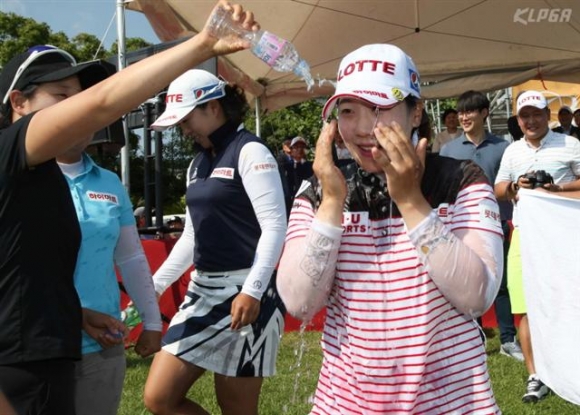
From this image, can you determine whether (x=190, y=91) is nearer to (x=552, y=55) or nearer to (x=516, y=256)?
(x=516, y=256)

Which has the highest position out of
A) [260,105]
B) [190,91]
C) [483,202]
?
[260,105]

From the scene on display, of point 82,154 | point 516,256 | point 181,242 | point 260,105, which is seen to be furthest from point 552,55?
point 82,154

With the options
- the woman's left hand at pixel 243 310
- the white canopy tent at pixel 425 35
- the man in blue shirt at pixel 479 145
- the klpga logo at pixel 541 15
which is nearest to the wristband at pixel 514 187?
the man in blue shirt at pixel 479 145

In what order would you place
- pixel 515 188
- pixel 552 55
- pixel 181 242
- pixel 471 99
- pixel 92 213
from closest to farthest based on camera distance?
pixel 92 213 → pixel 181 242 → pixel 515 188 → pixel 471 99 → pixel 552 55

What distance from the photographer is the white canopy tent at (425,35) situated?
37.5 feet

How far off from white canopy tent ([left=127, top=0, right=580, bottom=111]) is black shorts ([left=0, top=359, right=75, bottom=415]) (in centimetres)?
873

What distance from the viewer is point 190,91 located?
3990 mm

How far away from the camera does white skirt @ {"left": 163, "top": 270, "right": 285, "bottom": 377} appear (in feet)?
12.9

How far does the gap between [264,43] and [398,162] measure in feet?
2.20

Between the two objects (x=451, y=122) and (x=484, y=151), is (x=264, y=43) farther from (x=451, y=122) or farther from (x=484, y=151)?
(x=451, y=122)

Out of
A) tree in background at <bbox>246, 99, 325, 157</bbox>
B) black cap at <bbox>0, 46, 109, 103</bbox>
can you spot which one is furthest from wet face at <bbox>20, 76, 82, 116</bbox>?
tree in background at <bbox>246, 99, 325, 157</bbox>

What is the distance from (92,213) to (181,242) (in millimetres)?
1108

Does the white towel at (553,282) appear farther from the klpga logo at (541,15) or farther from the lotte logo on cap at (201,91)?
the klpga logo at (541,15)

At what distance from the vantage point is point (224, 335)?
155 inches
